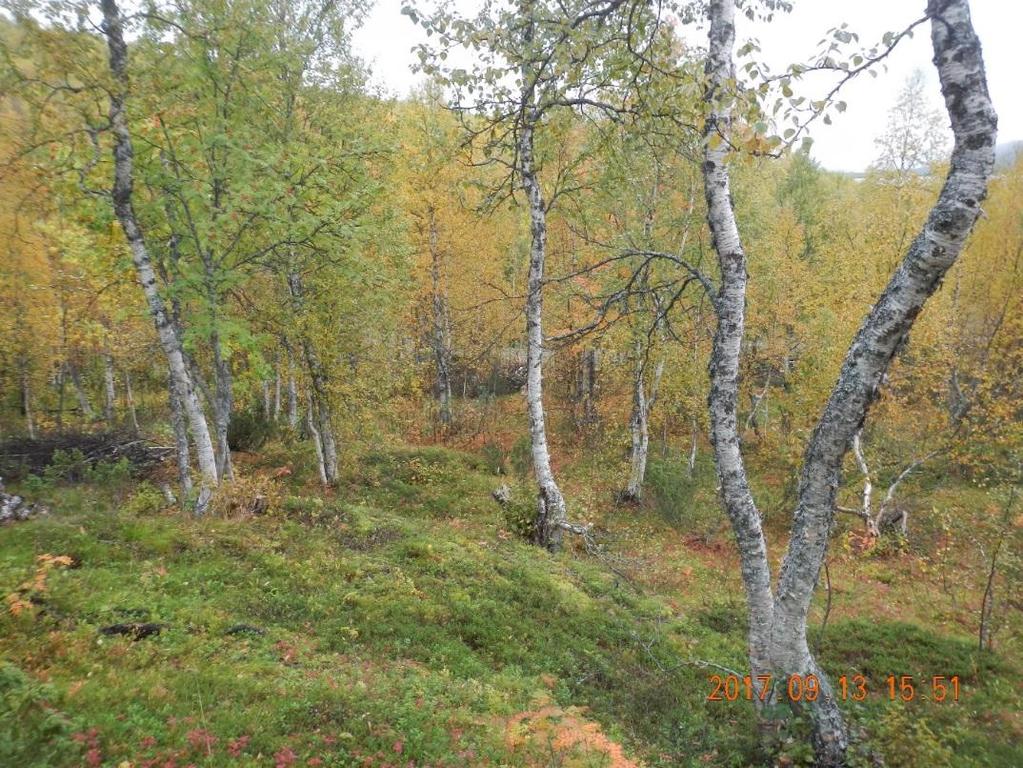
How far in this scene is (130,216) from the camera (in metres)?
8.41

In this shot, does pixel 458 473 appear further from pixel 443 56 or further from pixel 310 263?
pixel 443 56

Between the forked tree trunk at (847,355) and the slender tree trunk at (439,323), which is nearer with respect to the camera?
the forked tree trunk at (847,355)

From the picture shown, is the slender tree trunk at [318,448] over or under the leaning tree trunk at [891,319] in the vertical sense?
under

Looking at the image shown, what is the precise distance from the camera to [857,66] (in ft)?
10.6

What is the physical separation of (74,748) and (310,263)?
38.2ft

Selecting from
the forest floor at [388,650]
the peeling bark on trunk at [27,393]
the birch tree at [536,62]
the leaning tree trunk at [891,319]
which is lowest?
the forest floor at [388,650]

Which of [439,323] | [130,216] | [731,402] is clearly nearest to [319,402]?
[130,216]

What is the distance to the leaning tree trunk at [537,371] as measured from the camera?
33.3ft

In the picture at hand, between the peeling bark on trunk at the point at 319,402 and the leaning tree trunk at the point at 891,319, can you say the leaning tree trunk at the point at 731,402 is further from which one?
the peeling bark on trunk at the point at 319,402

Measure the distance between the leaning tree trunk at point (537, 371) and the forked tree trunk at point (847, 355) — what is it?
4996mm

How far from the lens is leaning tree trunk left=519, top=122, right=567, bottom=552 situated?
10.2 m

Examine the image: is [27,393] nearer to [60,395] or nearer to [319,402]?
[60,395]

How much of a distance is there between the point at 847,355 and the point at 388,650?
6158 millimetres
